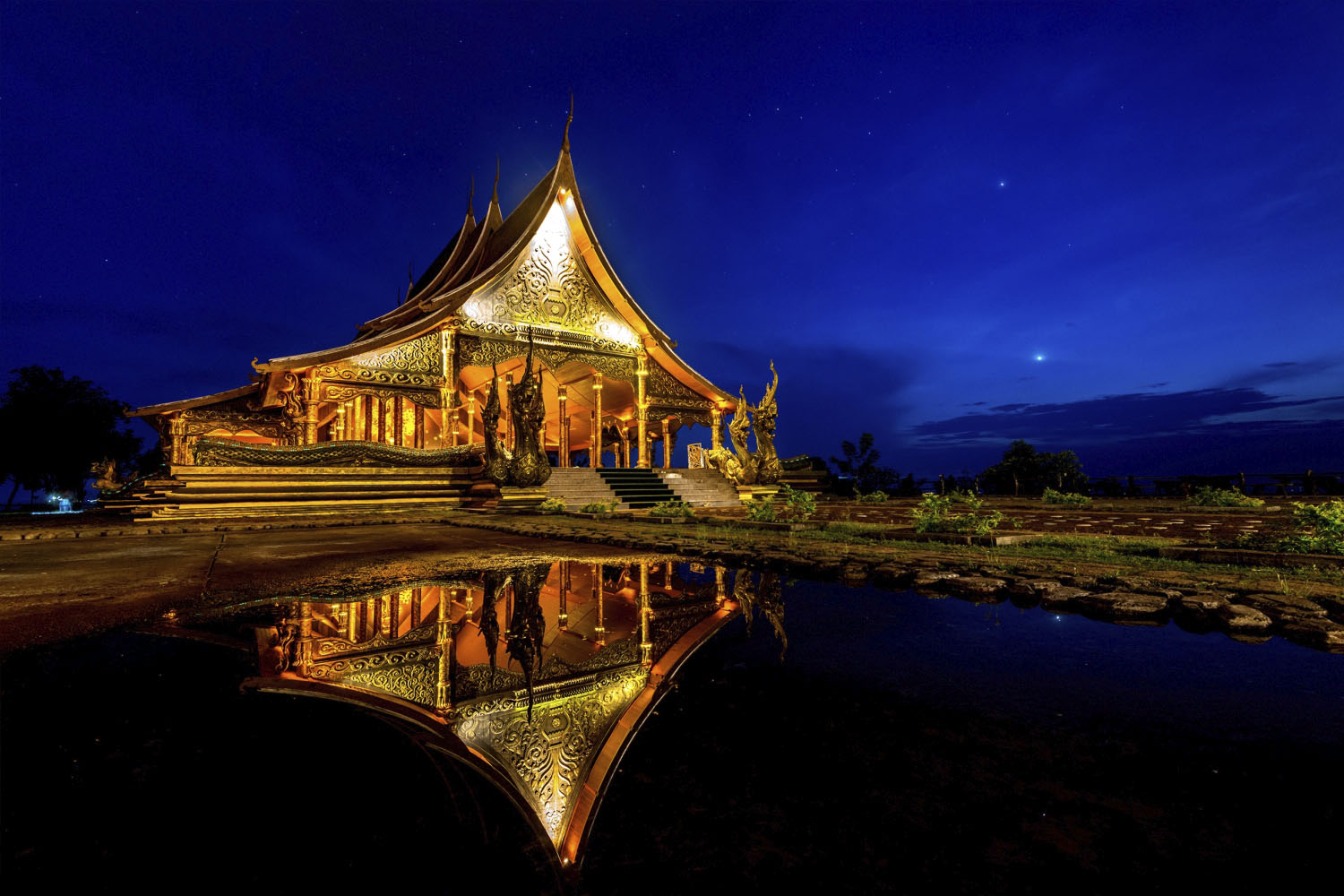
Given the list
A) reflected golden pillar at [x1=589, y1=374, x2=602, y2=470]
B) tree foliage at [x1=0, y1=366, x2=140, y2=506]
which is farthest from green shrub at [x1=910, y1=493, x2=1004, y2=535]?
tree foliage at [x1=0, y1=366, x2=140, y2=506]

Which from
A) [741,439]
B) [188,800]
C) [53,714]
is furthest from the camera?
[741,439]

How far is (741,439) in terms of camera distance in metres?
13.6

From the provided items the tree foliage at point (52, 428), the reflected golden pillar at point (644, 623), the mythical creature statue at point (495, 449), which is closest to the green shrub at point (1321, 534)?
the reflected golden pillar at point (644, 623)

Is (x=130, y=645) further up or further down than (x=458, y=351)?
further down

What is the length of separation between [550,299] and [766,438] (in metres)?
7.62

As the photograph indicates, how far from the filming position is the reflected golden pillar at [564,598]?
2361 millimetres

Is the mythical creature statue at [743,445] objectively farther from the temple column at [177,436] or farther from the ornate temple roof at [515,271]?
the temple column at [177,436]

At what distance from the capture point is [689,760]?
1.14m

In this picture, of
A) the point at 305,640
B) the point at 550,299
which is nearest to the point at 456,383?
the point at 550,299

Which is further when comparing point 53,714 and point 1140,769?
point 53,714

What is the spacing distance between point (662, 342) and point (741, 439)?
5.52 metres

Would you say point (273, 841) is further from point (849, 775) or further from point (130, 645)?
point (130, 645)

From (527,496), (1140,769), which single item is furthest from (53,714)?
(527,496)

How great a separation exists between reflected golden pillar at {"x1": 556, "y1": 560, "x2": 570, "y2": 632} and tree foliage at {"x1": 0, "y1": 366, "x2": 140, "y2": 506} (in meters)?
30.5
